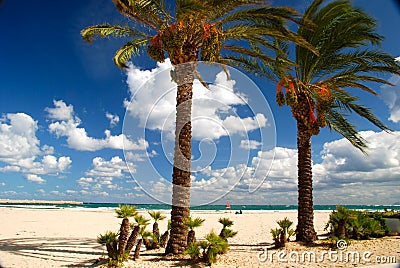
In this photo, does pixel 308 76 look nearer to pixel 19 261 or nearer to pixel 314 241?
pixel 314 241

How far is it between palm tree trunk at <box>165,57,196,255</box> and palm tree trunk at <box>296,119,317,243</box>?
4.99 m

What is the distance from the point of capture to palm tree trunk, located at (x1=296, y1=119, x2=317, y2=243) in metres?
12.0

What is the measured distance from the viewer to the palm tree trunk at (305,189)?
39.3 feet

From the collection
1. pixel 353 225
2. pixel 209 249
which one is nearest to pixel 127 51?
pixel 209 249

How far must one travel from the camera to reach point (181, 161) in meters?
9.67

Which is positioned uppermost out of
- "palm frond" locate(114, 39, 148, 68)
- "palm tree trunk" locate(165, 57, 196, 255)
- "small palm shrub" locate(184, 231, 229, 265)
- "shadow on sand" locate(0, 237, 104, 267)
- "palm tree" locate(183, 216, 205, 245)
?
"palm frond" locate(114, 39, 148, 68)

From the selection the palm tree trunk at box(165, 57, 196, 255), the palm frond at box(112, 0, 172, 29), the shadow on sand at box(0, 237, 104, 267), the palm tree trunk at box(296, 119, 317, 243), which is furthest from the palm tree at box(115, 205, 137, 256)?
the palm tree trunk at box(296, 119, 317, 243)

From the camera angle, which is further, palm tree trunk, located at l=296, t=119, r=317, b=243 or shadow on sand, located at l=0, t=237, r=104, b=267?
palm tree trunk, located at l=296, t=119, r=317, b=243

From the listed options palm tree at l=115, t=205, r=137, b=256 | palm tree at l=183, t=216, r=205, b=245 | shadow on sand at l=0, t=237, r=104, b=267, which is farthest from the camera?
shadow on sand at l=0, t=237, r=104, b=267

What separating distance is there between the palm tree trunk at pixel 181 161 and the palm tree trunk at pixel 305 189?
4988 millimetres

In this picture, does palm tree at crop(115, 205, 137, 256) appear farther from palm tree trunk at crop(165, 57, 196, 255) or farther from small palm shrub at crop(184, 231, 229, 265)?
small palm shrub at crop(184, 231, 229, 265)

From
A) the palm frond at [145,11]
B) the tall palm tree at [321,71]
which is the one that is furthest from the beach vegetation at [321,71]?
the palm frond at [145,11]

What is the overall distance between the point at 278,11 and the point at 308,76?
4.17 m

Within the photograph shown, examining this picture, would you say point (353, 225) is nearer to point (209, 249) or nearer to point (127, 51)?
point (209, 249)
